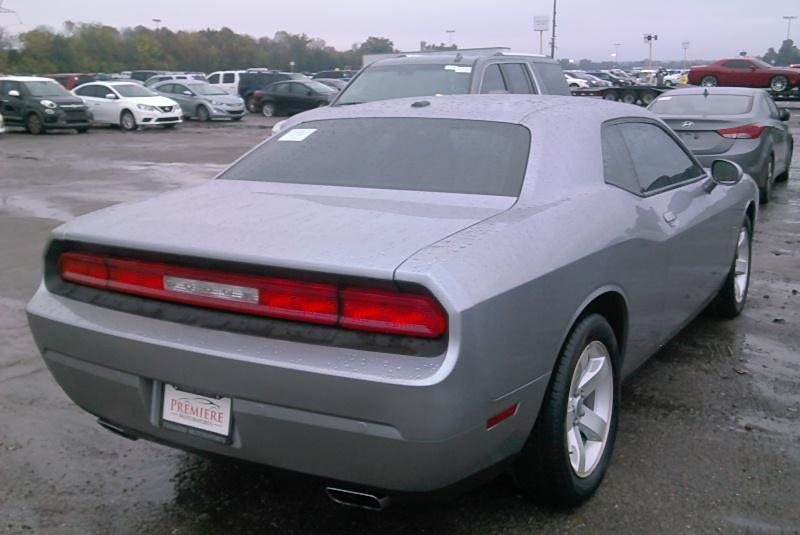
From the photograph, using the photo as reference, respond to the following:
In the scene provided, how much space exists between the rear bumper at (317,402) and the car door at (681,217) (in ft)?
4.96

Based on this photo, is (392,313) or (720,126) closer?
(392,313)

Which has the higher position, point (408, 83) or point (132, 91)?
point (132, 91)

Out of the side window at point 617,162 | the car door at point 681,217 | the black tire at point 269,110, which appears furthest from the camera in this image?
the black tire at point 269,110

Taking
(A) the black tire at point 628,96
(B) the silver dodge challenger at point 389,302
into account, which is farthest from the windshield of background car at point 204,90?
(B) the silver dodge challenger at point 389,302

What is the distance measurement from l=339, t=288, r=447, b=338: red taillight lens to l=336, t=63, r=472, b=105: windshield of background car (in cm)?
689

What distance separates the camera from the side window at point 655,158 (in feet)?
13.4

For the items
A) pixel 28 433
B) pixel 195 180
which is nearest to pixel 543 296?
pixel 28 433

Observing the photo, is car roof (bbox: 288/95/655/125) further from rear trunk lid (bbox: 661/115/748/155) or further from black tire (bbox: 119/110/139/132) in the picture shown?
black tire (bbox: 119/110/139/132)

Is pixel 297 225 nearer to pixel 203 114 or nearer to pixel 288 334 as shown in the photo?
pixel 288 334

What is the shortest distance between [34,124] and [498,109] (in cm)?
2382

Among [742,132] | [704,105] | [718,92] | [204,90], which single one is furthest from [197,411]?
[204,90]

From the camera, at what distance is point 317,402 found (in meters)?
2.54

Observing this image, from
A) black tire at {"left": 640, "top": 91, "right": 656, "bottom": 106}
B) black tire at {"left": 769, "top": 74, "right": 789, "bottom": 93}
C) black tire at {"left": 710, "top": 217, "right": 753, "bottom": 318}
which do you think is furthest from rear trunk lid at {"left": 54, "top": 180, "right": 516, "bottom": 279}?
black tire at {"left": 769, "top": 74, "right": 789, "bottom": 93}

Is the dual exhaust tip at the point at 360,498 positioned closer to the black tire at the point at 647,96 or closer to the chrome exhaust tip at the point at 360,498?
the chrome exhaust tip at the point at 360,498
